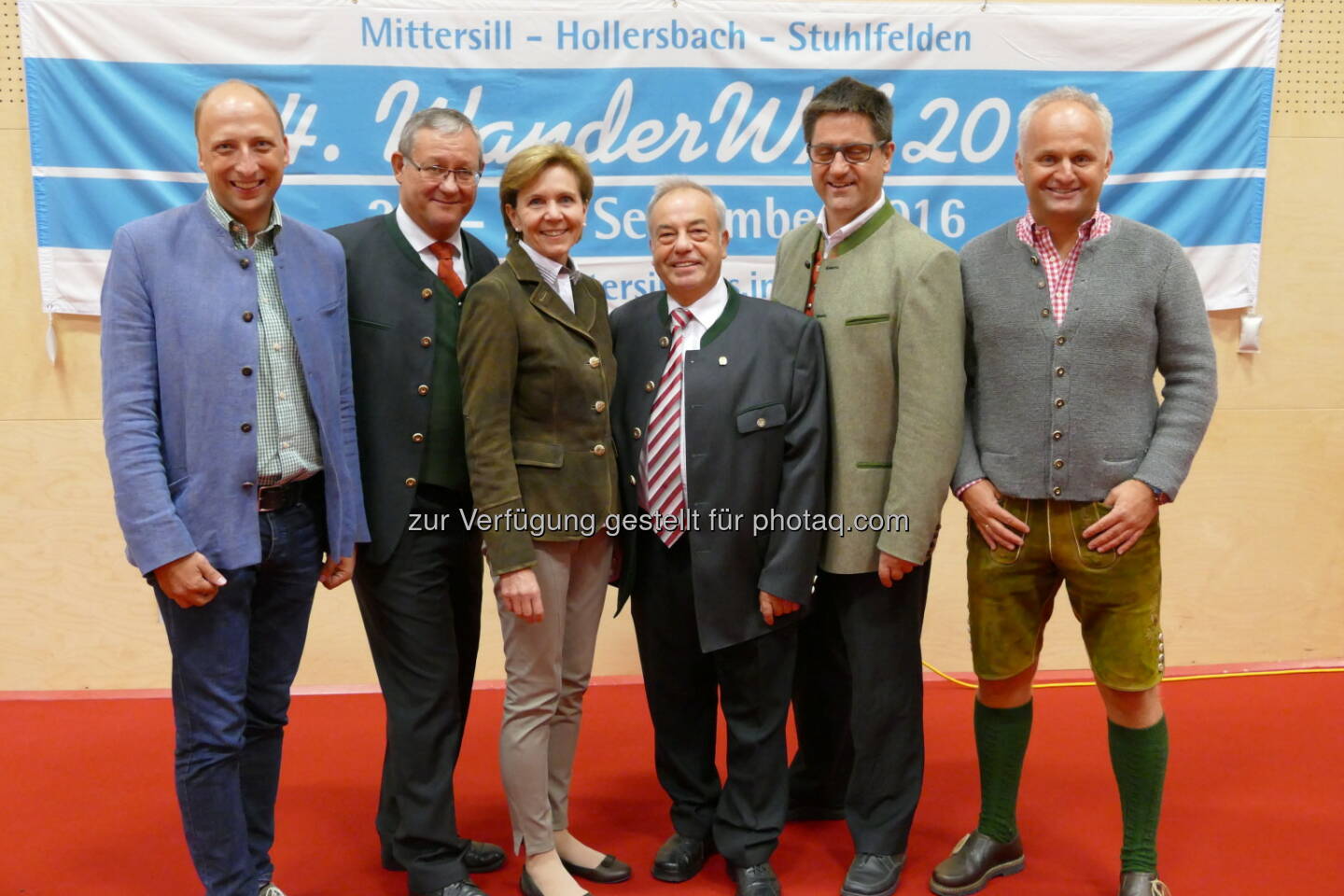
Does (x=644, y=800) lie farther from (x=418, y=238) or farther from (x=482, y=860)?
(x=418, y=238)

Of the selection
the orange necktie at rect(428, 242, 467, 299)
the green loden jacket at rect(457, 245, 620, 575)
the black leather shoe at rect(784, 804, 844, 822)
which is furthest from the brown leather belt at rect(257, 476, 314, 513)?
the black leather shoe at rect(784, 804, 844, 822)

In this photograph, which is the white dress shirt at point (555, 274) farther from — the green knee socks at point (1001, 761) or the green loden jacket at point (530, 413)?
the green knee socks at point (1001, 761)

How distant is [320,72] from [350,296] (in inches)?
59.7

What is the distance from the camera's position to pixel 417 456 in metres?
2.29

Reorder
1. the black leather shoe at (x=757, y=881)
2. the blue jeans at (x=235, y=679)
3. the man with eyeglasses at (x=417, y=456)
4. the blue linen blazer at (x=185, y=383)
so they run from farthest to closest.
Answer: the black leather shoe at (x=757, y=881) < the man with eyeglasses at (x=417, y=456) < the blue jeans at (x=235, y=679) < the blue linen blazer at (x=185, y=383)

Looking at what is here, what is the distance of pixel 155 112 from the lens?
3.41 meters

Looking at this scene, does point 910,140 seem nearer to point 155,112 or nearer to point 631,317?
point 631,317

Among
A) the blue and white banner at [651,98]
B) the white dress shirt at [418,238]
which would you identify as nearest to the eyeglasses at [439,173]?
the white dress shirt at [418,238]

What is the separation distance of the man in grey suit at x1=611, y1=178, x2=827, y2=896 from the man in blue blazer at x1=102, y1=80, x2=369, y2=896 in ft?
2.03

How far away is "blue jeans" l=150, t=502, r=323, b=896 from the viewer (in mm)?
2053

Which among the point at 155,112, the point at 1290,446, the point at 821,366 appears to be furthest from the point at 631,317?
the point at 1290,446

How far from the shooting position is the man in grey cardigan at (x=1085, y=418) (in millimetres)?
2184

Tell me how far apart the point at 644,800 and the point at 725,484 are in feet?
3.61

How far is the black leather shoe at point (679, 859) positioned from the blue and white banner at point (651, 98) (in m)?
1.81
